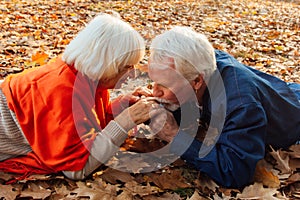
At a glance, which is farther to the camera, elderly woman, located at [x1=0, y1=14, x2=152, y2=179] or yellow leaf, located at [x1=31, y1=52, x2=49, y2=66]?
yellow leaf, located at [x1=31, y1=52, x2=49, y2=66]

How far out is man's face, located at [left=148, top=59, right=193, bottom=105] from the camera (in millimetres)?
2594

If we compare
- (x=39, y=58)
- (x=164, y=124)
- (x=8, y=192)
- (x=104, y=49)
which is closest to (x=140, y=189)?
(x=164, y=124)

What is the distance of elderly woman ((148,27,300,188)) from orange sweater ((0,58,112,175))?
52 cm

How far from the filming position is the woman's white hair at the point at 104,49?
96.4 inches

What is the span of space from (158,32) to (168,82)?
4.55 meters

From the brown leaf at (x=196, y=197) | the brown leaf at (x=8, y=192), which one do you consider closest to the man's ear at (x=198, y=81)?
the brown leaf at (x=196, y=197)

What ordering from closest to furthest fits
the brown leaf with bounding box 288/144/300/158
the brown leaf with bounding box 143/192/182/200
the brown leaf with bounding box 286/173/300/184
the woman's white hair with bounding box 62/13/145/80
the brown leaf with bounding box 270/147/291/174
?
the woman's white hair with bounding box 62/13/145/80, the brown leaf with bounding box 143/192/182/200, the brown leaf with bounding box 286/173/300/184, the brown leaf with bounding box 270/147/291/174, the brown leaf with bounding box 288/144/300/158

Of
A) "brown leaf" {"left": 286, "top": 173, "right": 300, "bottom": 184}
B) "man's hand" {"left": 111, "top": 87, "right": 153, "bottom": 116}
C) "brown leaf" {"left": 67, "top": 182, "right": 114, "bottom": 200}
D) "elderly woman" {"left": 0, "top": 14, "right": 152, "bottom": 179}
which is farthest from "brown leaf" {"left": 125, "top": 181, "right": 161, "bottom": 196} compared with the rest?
"brown leaf" {"left": 286, "top": 173, "right": 300, "bottom": 184}

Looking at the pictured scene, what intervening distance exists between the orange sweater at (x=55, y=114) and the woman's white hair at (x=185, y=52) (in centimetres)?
51

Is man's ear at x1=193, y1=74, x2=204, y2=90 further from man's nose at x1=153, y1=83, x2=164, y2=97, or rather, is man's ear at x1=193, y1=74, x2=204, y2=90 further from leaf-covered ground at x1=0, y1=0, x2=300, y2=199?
leaf-covered ground at x1=0, y1=0, x2=300, y2=199

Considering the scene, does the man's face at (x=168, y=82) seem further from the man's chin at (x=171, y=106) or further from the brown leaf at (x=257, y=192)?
the brown leaf at (x=257, y=192)

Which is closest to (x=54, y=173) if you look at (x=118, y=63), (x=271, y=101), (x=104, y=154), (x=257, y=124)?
(x=104, y=154)

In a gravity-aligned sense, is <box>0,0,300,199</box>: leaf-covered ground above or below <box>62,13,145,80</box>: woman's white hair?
below

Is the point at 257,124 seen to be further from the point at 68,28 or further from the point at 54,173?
the point at 68,28
